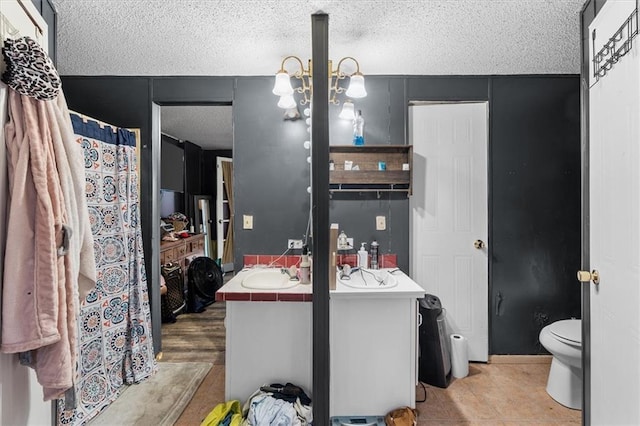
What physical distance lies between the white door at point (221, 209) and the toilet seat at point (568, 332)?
3958 mm

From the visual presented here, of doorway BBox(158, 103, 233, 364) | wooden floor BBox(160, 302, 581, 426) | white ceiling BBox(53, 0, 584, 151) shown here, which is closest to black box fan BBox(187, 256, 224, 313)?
doorway BBox(158, 103, 233, 364)

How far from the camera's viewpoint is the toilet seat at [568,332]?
1.76 m

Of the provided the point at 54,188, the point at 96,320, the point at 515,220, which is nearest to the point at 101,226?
the point at 96,320

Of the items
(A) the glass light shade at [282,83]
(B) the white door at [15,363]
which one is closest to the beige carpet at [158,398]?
(B) the white door at [15,363]

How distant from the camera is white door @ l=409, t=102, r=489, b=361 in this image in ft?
7.47

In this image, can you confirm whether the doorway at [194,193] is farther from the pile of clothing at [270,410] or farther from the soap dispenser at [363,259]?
the soap dispenser at [363,259]

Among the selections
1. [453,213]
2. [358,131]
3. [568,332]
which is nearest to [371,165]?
[358,131]

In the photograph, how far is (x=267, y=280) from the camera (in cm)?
194

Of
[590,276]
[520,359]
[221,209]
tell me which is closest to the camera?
[590,276]

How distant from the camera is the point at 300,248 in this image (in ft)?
7.44

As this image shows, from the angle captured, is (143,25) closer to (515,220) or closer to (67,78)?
(67,78)

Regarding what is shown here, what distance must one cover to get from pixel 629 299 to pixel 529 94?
173 centimetres

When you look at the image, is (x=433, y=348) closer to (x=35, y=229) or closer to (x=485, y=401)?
(x=485, y=401)

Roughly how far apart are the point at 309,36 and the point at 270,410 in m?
1.96
